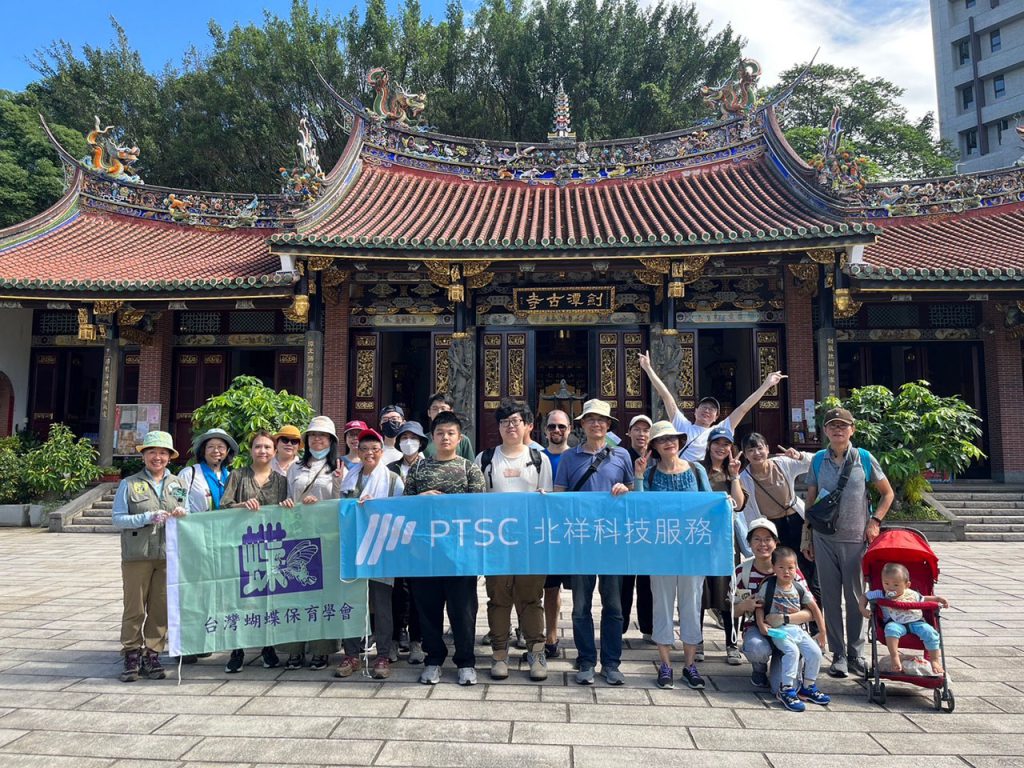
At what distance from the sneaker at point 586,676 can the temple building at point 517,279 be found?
7294mm

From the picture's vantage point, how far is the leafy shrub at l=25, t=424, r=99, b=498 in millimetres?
10516

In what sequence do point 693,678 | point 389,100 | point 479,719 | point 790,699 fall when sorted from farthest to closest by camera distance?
1. point 389,100
2. point 693,678
3. point 790,699
4. point 479,719

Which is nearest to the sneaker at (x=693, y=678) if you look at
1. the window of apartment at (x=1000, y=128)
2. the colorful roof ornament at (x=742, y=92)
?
the colorful roof ornament at (x=742, y=92)

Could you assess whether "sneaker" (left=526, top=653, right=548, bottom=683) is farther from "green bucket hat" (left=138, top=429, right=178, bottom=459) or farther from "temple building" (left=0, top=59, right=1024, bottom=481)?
"temple building" (left=0, top=59, right=1024, bottom=481)

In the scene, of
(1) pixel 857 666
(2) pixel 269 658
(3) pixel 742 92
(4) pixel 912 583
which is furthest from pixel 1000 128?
(2) pixel 269 658

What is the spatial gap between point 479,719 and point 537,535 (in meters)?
1.11

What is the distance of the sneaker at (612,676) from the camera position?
3871 mm

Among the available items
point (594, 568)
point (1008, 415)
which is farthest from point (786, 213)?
point (594, 568)

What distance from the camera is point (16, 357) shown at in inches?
506

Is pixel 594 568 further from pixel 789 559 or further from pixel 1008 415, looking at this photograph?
pixel 1008 415

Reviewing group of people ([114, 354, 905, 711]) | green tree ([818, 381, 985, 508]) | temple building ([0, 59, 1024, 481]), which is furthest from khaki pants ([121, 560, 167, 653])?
green tree ([818, 381, 985, 508])

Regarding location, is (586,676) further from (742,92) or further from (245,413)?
(742,92)

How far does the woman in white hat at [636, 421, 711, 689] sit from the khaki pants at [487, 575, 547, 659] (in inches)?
29.1

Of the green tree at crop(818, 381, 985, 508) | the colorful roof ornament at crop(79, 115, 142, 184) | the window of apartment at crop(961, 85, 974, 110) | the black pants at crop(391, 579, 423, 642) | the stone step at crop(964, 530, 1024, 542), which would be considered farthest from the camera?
the window of apartment at crop(961, 85, 974, 110)
